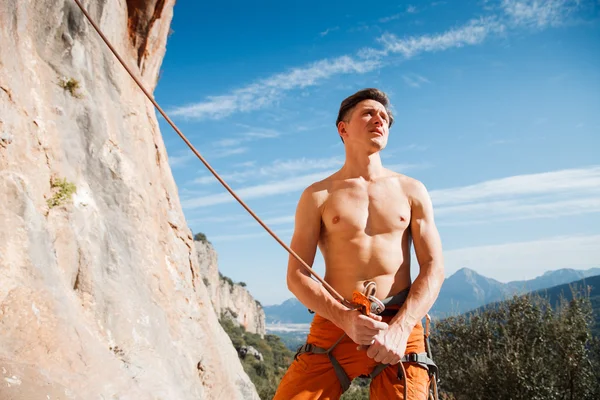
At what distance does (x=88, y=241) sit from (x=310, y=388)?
178 inches

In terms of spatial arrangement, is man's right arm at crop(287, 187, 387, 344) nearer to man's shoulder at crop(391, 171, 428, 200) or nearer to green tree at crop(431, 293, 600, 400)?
man's shoulder at crop(391, 171, 428, 200)

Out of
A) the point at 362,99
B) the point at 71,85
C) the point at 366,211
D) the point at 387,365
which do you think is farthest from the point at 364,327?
the point at 71,85

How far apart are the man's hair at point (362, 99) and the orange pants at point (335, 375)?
127cm

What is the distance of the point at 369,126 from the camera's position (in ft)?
8.84

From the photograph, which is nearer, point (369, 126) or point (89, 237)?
point (369, 126)

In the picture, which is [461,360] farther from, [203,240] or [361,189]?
[203,240]

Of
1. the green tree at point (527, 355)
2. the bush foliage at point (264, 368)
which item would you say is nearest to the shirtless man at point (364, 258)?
the green tree at point (527, 355)

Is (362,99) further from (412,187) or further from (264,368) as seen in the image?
(264,368)

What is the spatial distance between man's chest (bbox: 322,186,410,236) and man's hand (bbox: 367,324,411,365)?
566mm

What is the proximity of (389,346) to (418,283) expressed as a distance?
41cm

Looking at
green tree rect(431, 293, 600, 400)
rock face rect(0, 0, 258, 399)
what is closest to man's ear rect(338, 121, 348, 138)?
rock face rect(0, 0, 258, 399)

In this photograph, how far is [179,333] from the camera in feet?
23.1

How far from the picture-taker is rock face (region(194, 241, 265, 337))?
192ft

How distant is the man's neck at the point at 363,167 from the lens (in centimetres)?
278
